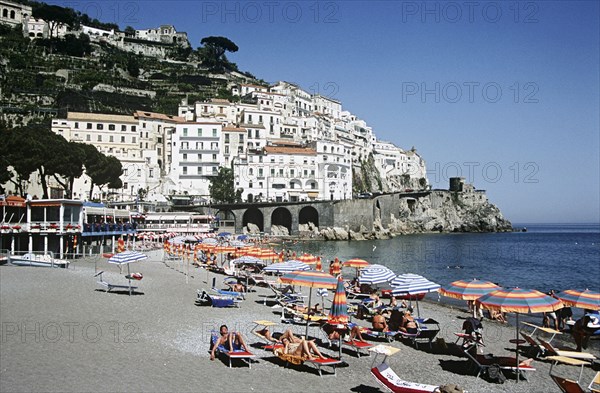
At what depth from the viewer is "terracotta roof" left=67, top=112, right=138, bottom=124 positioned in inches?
3076

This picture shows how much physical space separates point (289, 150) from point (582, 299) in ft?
239

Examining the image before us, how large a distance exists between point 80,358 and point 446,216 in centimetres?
11735

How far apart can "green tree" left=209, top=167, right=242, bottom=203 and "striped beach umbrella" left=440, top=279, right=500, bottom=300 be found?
216 ft

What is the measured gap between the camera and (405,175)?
465 feet

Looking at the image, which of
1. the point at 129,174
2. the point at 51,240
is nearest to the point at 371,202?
the point at 129,174

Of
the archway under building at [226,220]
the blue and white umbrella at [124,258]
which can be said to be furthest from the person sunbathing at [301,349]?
the archway under building at [226,220]

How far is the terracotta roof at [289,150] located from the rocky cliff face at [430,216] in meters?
14.2

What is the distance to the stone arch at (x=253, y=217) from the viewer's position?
80.7 meters

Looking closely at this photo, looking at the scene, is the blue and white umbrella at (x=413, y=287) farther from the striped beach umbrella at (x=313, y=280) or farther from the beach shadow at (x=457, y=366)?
the beach shadow at (x=457, y=366)

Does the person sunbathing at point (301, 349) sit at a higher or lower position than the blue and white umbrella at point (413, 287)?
lower

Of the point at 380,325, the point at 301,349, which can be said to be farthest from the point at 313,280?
the point at 301,349

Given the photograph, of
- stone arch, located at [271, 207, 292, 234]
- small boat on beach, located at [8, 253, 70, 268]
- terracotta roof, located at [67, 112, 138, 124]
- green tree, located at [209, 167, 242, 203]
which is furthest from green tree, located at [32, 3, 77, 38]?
small boat on beach, located at [8, 253, 70, 268]

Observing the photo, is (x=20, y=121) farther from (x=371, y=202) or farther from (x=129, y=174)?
(x=371, y=202)

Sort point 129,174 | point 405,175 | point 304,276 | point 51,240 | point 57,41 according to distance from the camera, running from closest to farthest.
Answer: point 304,276 → point 51,240 → point 129,174 → point 57,41 → point 405,175
